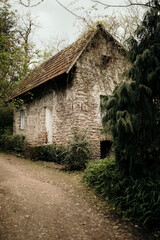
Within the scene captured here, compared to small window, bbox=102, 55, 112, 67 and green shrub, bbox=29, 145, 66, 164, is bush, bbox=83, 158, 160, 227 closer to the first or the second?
green shrub, bbox=29, 145, 66, 164

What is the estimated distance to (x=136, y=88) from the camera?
335cm

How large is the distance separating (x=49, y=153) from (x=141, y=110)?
19.2ft

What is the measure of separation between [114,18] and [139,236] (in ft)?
20.5

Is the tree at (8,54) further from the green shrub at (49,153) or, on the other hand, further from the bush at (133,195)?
the bush at (133,195)

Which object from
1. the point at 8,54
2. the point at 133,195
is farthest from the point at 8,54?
the point at 133,195

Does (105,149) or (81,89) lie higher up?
(81,89)

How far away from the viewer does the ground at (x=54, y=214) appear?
288 cm

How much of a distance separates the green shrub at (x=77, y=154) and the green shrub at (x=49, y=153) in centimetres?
37

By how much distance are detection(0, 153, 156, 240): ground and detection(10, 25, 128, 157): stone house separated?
3.18m

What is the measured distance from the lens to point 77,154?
6.98 meters

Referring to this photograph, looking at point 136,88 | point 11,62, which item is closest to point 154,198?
point 136,88

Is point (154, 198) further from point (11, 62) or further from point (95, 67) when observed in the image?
point (95, 67)

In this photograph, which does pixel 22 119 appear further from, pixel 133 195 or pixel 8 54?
pixel 133 195

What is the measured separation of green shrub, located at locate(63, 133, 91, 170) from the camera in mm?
6915
